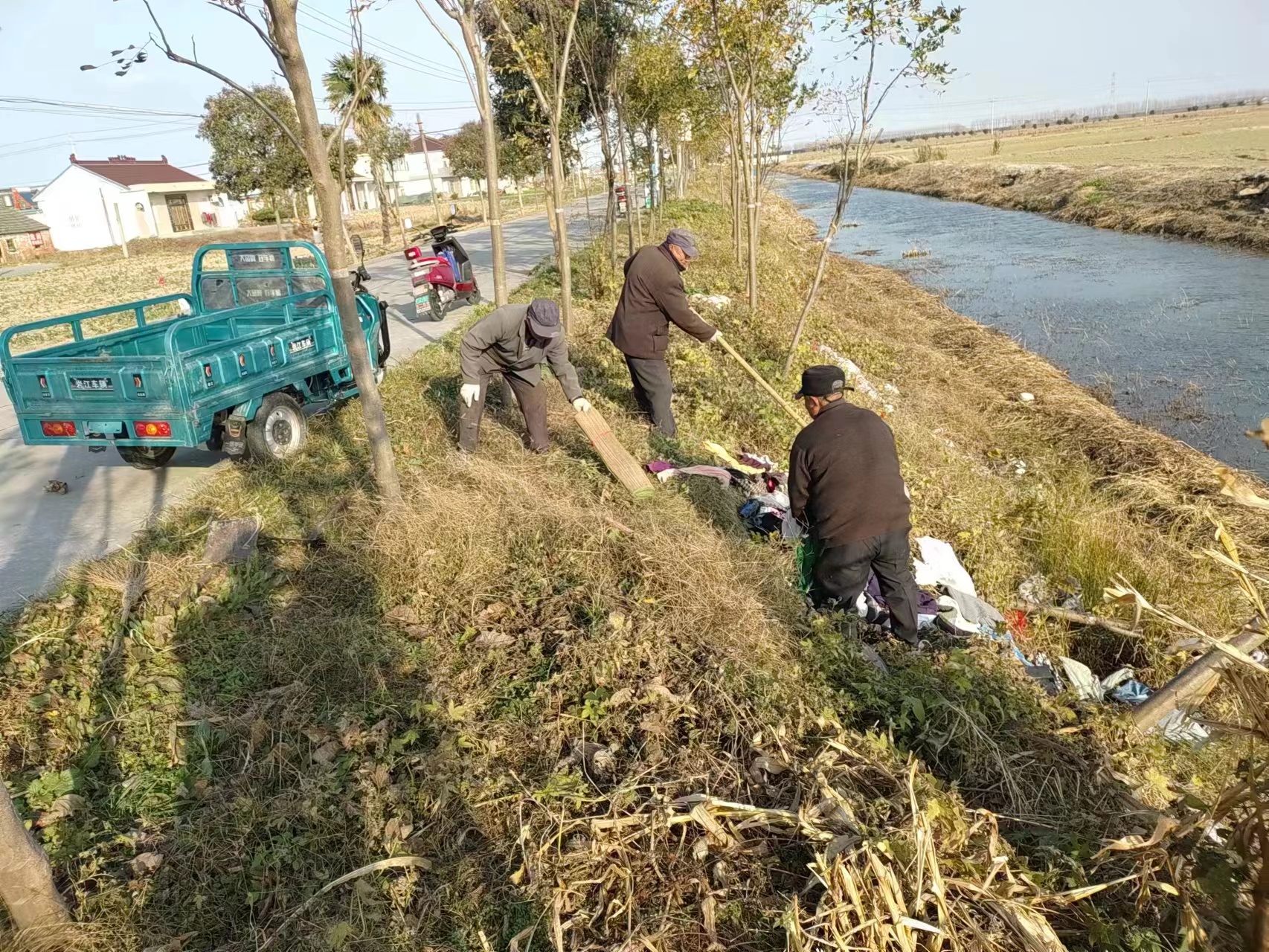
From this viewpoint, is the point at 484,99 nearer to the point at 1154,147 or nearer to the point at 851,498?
the point at 851,498

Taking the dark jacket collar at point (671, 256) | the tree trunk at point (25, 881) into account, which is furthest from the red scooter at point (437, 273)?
the tree trunk at point (25, 881)

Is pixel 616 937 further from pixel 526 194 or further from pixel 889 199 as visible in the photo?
pixel 526 194

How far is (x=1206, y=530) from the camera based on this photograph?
22.1ft

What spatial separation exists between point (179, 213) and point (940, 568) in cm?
5252

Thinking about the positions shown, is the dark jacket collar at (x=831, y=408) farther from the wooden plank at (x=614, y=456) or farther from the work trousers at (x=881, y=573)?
the wooden plank at (x=614, y=456)

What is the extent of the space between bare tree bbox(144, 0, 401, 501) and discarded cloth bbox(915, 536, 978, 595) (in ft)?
10.8

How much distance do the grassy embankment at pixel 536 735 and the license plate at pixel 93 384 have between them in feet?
3.21

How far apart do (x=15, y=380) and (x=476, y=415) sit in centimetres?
323

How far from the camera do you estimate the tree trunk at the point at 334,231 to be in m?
3.93

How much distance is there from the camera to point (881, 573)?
165 inches

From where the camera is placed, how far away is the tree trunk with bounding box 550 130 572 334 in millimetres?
8070

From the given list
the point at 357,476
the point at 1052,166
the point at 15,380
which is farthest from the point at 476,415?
the point at 1052,166

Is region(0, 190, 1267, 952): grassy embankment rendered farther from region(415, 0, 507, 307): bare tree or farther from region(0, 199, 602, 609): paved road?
region(415, 0, 507, 307): bare tree

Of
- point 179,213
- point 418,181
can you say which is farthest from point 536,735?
point 418,181
